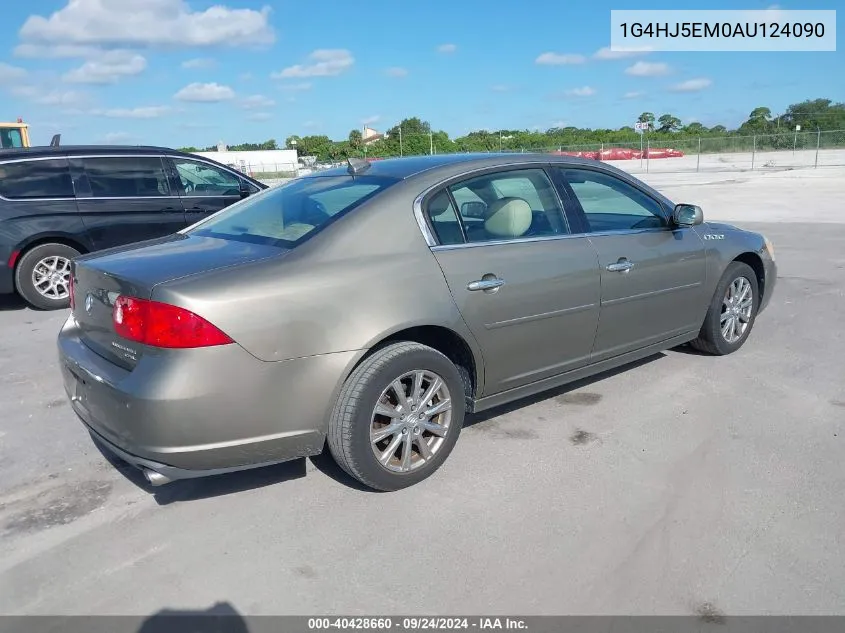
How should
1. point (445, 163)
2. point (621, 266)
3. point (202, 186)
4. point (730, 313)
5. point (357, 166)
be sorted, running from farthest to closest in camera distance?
point (202, 186) < point (730, 313) < point (621, 266) < point (357, 166) < point (445, 163)

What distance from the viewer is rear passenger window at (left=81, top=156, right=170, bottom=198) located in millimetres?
7551

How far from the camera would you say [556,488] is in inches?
130

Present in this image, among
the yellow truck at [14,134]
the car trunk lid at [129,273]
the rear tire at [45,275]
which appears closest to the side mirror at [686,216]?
the car trunk lid at [129,273]

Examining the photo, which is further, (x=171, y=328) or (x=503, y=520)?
(x=503, y=520)

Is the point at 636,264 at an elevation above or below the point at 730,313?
above

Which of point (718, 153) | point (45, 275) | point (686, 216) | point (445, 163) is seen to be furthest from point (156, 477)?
point (718, 153)

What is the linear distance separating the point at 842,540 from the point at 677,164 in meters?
41.2

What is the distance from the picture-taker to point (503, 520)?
3053mm

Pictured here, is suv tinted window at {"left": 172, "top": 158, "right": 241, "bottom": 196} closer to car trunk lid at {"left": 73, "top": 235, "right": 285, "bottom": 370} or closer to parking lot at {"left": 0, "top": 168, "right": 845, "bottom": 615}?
parking lot at {"left": 0, "top": 168, "right": 845, "bottom": 615}

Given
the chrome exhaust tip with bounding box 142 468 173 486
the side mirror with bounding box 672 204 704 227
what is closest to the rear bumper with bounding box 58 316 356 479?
the chrome exhaust tip with bounding box 142 468 173 486

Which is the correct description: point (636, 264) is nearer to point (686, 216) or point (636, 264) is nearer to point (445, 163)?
point (686, 216)

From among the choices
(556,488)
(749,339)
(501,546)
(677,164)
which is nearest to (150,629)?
(501,546)

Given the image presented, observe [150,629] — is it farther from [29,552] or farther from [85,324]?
[85,324]

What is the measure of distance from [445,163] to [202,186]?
208 inches
